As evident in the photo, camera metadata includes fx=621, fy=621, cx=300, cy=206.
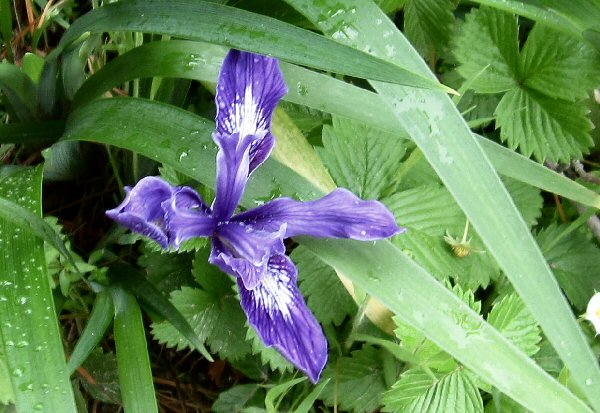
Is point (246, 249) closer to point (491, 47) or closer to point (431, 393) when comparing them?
point (431, 393)

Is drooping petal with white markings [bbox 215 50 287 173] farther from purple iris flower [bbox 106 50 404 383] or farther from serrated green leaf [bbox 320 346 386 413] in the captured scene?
serrated green leaf [bbox 320 346 386 413]

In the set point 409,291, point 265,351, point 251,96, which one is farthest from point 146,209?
point 265,351

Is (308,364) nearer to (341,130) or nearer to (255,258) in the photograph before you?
(255,258)

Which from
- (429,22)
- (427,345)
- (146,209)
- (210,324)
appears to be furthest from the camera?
(429,22)


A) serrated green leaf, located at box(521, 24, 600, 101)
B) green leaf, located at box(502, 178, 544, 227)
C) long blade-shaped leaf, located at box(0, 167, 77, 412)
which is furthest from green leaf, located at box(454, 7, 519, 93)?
long blade-shaped leaf, located at box(0, 167, 77, 412)

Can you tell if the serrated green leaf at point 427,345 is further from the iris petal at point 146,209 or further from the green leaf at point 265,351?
the iris petal at point 146,209

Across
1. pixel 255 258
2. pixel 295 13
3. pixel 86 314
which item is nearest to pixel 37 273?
pixel 255 258
